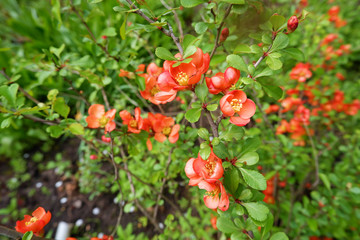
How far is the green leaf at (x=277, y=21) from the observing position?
1.71 feet

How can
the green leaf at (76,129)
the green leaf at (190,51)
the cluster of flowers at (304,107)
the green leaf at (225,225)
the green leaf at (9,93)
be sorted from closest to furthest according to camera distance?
the green leaf at (190,51)
the green leaf at (225,225)
the green leaf at (9,93)
the green leaf at (76,129)
the cluster of flowers at (304,107)

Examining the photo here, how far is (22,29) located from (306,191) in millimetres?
2943

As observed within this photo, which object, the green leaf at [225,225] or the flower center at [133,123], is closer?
the green leaf at [225,225]

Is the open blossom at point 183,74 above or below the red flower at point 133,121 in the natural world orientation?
above

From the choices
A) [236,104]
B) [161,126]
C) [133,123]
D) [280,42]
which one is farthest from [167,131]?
[280,42]

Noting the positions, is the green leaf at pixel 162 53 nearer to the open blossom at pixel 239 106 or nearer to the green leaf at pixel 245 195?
the open blossom at pixel 239 106

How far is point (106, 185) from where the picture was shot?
1742 mm

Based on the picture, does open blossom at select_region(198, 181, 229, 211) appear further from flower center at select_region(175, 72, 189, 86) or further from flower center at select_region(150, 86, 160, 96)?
flower center at select_region(150, 86, 160, 96)

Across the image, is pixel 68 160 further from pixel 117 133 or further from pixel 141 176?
pixel 117 133

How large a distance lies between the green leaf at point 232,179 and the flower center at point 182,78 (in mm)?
254

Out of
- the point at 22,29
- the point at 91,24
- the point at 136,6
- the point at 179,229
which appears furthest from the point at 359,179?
the point at 22,29

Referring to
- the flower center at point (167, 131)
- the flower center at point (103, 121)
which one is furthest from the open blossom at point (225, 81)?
the flower center at point (103, 121)

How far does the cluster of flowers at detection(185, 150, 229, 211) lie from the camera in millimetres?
487

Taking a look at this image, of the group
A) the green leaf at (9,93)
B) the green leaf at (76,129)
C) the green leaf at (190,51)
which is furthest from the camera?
the green leaf at (76,129)
